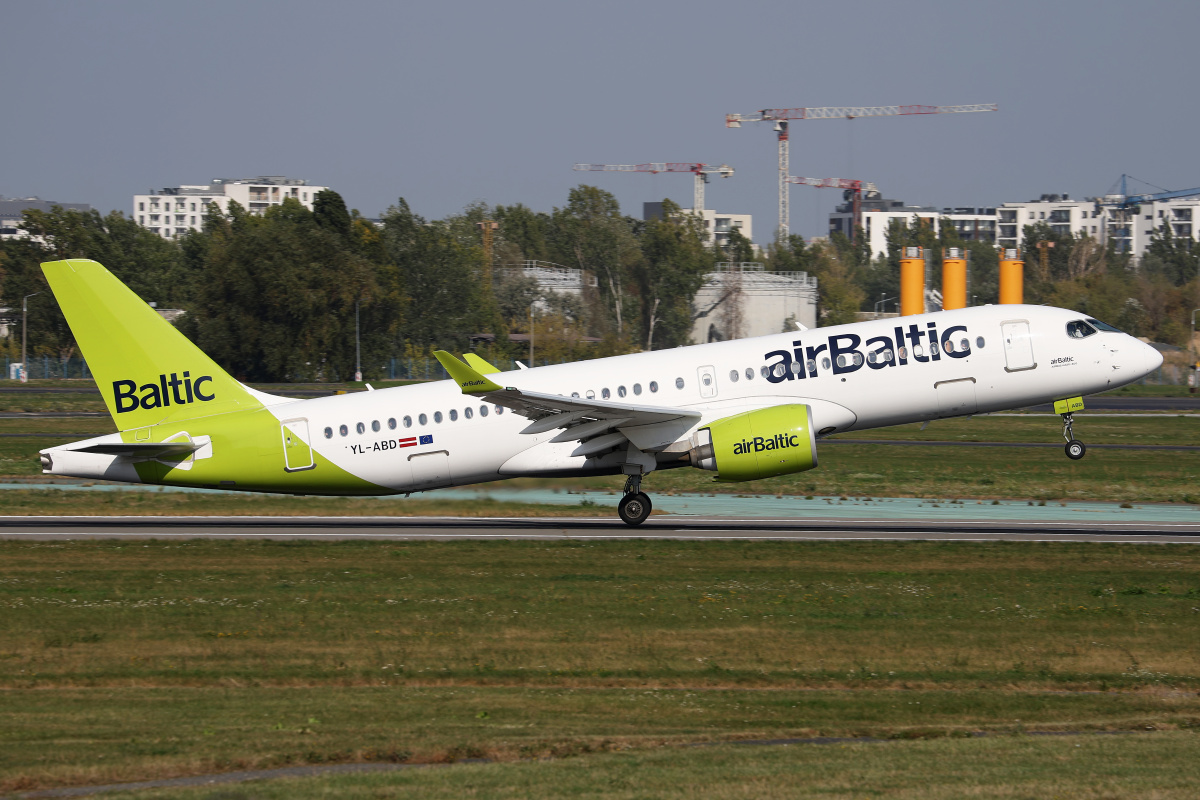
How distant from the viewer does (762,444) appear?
86.2ft

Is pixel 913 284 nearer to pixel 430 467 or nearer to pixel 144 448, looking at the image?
pixel 430 467

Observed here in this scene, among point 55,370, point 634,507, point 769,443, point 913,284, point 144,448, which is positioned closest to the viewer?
point 769,443

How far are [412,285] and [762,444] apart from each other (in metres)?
108

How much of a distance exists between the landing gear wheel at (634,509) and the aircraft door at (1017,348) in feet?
30.5

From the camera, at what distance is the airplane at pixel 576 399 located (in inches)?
1066

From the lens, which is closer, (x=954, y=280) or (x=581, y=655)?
(x=581, y=655)

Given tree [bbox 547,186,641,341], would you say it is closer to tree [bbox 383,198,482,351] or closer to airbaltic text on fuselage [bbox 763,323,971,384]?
tree [bbox 383,198,482,351]

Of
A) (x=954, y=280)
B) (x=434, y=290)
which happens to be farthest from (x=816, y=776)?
(x=434, y=290)

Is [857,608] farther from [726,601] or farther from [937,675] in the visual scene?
[937,675]

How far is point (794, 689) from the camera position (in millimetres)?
14734

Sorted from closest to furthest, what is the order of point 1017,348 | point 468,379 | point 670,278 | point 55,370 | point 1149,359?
point 468,379
point 1017,348
point 1149,359
point 55,370
point 670,278

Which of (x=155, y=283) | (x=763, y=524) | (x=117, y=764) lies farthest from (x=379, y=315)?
(x=117, y=764)

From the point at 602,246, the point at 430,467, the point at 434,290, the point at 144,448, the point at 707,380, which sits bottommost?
the point at 430,467

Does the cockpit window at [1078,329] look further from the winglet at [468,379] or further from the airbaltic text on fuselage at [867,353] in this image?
the winglet at [468,379]
